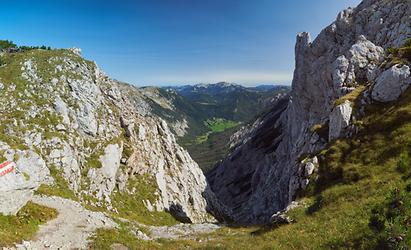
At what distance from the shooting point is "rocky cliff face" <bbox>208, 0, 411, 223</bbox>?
163 feet

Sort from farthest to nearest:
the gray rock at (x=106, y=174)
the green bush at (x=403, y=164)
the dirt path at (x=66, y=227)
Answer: the gray rock at (x=106, y=174) → the green bush at (x=403, y=164) → the dirt path at (x=66, y=227)

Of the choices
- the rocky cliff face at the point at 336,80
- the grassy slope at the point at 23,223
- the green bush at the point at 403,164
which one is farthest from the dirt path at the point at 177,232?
the green bush at the point at 403,164

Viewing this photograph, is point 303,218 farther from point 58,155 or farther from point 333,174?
point 58,155

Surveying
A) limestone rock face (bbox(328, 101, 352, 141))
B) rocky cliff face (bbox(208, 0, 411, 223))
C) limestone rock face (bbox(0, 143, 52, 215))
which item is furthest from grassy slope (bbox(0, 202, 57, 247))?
limestone rock face (bbox(328, 101, 352, 141))

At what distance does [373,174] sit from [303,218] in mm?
8912

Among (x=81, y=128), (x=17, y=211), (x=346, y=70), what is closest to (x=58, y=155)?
(x=81, y=128)

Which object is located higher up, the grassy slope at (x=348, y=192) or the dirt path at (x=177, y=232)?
the grassy slope at (x=348, y=192)

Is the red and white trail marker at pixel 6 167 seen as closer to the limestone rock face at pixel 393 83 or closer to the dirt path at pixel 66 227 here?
the dirt path at pixel 66 227

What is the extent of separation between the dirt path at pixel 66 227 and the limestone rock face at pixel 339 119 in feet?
109

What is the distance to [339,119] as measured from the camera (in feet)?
164

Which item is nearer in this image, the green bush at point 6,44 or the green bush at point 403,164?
the green bush at point 403,164

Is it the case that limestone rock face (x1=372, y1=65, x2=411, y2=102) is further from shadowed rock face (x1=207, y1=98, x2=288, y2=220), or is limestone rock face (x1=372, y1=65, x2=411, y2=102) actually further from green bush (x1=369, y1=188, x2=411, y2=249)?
shadowed rock face (x1=207, y1=98, x2=288, y2=220)

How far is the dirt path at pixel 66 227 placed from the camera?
28469mm

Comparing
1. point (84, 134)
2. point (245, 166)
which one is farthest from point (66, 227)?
point (245, 166)
